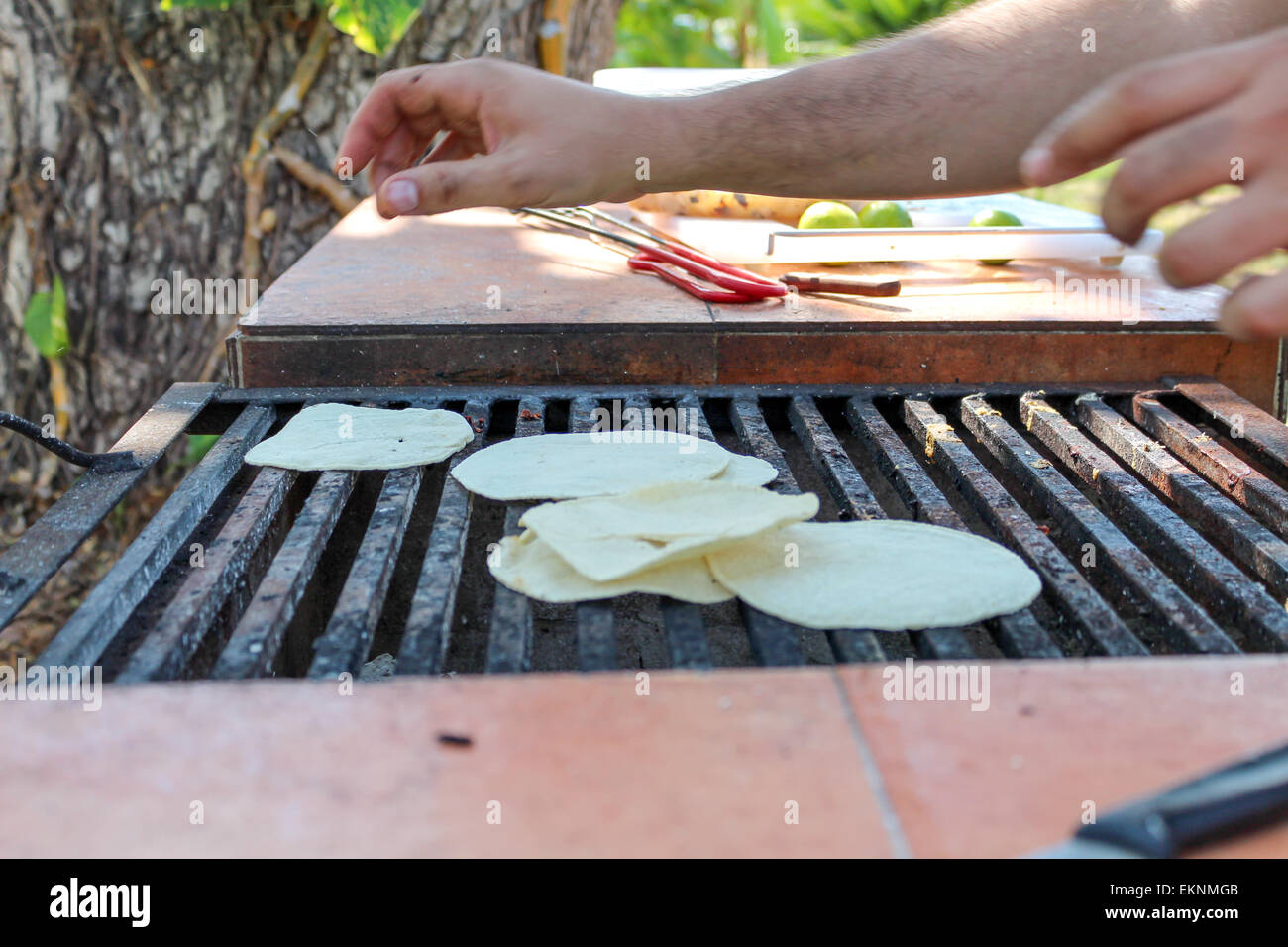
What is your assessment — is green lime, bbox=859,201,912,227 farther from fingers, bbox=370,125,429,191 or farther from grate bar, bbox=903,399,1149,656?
fingers, bbox=370,125,429,191

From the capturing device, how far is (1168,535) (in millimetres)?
1506

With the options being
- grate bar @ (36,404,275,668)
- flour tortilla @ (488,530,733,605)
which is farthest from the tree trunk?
flour tortilla @ (488,530,733,605)

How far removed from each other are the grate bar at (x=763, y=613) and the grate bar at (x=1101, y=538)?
0.36 metres

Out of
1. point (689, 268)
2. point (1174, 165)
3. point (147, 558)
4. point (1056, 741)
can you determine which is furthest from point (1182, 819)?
point (689, 268)

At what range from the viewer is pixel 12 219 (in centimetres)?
424

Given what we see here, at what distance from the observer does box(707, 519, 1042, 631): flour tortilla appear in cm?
125

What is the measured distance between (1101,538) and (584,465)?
74 cm

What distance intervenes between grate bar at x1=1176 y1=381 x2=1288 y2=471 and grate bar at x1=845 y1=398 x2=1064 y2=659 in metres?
0.52

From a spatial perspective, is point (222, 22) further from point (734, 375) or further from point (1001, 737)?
point (1001, 737)

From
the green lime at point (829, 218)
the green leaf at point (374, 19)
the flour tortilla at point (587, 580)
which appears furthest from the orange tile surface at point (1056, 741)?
the green leaf at point (374, 19)
